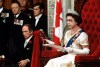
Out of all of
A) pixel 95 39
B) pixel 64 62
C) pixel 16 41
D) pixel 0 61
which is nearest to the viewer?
pixel 64 62

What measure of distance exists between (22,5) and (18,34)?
2.32ft

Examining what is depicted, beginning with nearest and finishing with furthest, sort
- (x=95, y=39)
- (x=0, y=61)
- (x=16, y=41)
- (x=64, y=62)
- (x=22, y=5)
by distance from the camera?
1. (x=64, y=62)
2. (x=95, y=39)
3. (x=0, y=61)
4. (x=16, y=41)
5. (x=22, y=5)

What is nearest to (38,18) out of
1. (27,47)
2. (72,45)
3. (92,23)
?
(27,47)

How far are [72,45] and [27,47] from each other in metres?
1.08

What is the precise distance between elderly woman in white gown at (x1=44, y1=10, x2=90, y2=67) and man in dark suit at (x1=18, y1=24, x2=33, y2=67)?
33.8 inches

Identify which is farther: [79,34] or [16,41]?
[16,41]

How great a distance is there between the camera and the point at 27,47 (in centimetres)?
720

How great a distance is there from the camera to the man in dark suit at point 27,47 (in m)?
7.14

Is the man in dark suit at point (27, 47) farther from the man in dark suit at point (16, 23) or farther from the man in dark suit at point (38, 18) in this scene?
the man in dark suit at point (38, 18)

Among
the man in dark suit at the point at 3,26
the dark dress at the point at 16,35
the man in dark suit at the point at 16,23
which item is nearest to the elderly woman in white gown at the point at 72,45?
the dark dress at the point at 16,35

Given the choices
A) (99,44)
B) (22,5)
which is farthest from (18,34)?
(99,44)

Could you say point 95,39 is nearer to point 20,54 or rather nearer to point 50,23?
point 20,54

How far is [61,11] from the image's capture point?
7.54 metres

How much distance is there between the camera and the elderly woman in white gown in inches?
242
